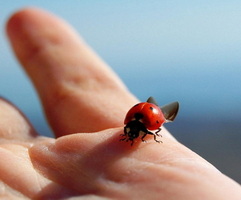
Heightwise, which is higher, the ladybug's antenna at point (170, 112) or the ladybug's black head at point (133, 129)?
the ladybug's antenna at point (170, 112)

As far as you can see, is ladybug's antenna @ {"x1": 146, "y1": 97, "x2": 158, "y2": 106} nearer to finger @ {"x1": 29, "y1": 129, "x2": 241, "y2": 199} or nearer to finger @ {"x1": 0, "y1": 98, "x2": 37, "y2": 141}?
finger @ {"x1": 29, "y1": 129, "x2": 241, "y2": 199}

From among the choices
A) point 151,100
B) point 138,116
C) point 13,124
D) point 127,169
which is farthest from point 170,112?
point 13,124

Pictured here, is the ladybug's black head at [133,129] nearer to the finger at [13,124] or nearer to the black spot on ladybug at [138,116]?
the black spot on ladybug at [138,116]

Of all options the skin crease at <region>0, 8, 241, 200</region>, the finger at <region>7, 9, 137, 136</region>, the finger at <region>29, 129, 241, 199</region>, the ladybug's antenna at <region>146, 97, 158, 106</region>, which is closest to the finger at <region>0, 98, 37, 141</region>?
the skin crease at <region>0, 8, 241, 200</region>

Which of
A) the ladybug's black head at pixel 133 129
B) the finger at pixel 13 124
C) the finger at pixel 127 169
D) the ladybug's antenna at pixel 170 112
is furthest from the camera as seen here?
the finger at pixel 13 124

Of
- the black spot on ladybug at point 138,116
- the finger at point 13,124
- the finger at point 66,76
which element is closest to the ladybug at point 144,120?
the black spot on ladybug at point 138,116
